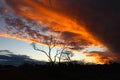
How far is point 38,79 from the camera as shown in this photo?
4309cm

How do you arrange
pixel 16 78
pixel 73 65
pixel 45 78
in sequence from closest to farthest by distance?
1. pixel 16 78
2. pixel 45 78
3. pixel 73 65

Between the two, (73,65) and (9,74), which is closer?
(9,74)

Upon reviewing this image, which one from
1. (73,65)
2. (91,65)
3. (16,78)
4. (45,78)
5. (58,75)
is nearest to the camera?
(16,78)

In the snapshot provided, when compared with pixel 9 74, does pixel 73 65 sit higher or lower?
higher

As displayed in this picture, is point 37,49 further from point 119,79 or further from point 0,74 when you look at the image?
point 119,79

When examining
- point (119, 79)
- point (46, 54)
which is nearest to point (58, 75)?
point (46, 54)

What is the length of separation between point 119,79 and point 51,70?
1039 cm

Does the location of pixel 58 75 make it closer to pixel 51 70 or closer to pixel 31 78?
pixel 51 70

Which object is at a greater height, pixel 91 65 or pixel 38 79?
pixel 91 65

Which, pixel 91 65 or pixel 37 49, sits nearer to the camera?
pixel 37 49

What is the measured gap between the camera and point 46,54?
145 ft

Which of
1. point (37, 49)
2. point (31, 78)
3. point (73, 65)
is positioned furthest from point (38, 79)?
point (73, 65)

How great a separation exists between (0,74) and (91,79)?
1210cm

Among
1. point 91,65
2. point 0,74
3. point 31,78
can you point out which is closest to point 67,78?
point 31,78
